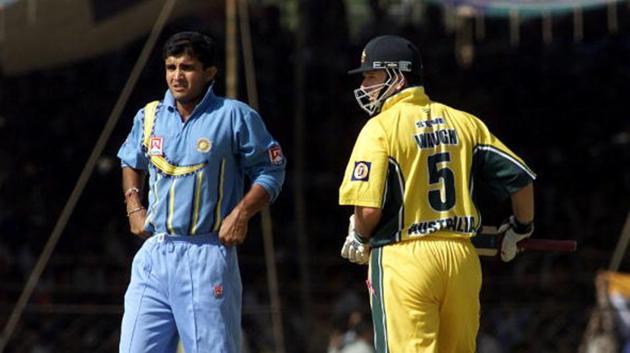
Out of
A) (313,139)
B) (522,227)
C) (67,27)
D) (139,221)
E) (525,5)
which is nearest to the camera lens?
(522,227)

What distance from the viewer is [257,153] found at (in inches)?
264

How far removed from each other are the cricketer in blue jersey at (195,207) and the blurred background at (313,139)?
5178mm

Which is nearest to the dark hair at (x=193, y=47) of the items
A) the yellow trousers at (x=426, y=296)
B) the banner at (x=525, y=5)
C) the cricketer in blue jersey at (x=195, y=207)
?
the cricketer in blue jersey at (x=195, y=207)

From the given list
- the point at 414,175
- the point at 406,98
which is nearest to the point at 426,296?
the point at 414,175

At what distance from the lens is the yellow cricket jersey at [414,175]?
6.39m

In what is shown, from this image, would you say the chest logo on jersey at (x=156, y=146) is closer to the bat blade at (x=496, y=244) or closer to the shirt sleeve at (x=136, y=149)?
the shirt sleeve at (x=136, y=149)

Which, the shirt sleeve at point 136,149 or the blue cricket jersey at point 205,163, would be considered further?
the shirt sleeve at point 136,149

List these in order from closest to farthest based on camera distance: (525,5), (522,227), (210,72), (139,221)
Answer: (522,227), (210,72), (139,221), (525,5)

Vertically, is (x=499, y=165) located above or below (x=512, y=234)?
above

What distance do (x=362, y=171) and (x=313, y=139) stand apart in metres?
8.76

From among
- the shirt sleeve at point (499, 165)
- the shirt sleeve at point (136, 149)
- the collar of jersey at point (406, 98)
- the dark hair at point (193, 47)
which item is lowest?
the shirt sleeve at point (499, 165)

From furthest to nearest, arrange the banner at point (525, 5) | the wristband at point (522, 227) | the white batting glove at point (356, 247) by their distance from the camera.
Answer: the banner at point (525, 5)
the wristband at point (522, 227)
the white batting glove at point (356, 247)

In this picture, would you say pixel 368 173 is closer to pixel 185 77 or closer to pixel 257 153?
pixel 257 153

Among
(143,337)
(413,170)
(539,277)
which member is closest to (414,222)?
(413,170)
